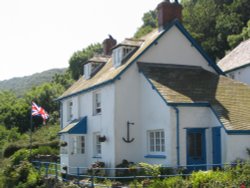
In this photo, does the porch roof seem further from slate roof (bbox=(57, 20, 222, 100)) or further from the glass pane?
the glass pane

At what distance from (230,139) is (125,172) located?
5.95 m

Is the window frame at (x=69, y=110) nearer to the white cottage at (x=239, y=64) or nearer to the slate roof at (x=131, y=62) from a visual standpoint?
the slate roof at (x=131, y=62)

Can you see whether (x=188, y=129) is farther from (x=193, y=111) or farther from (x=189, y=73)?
(x=189, y=73)

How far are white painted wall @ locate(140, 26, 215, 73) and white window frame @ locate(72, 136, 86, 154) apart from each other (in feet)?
23.1

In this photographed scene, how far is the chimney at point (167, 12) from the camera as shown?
2800 centimetres

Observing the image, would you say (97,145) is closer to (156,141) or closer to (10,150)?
(156,141)

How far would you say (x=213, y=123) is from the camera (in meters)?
23.6

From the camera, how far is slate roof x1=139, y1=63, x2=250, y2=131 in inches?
909

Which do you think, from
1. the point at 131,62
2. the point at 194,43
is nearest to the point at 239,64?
the point at 194,43

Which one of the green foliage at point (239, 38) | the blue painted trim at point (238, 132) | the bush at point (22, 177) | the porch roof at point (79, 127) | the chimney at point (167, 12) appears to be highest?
the green foliage at point (239, 38)

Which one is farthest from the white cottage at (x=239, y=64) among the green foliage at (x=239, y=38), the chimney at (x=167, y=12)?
the green foliage at (x=239, y=38)

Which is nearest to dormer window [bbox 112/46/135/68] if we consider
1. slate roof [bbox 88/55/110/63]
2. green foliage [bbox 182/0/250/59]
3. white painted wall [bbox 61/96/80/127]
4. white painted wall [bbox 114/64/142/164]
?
white painted wall [bbox 114/64/142/164]

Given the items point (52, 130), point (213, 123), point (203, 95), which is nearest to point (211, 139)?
point (213, 123)

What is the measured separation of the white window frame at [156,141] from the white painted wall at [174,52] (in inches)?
178
